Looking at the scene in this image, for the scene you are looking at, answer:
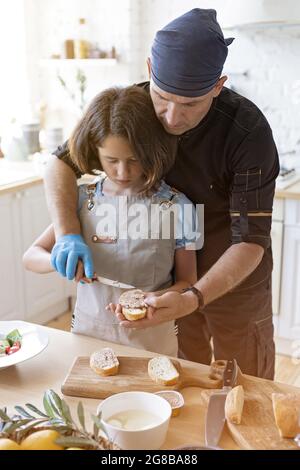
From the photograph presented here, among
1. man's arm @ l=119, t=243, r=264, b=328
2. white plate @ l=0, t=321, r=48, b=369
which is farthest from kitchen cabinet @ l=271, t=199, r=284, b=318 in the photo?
white plate @ l=0, t=321, r=48, b=369

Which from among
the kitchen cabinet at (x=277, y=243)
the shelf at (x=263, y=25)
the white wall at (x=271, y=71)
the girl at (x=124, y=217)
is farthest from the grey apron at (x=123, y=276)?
the white wall at (x=271, y=71)

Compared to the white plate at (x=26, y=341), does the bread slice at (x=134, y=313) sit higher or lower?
higher

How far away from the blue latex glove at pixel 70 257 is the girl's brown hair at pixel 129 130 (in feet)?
0.75

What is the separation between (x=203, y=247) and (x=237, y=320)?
28 centimetres

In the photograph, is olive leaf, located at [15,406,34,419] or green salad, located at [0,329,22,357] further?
green salad, located at [0,329,22,357]

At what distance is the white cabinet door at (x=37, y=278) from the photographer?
9.57 feet

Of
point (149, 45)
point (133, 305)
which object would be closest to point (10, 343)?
point (133, 305)

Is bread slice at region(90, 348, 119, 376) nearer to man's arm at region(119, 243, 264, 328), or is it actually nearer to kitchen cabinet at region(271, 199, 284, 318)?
man's arm at region(119, 243, 264, 328)

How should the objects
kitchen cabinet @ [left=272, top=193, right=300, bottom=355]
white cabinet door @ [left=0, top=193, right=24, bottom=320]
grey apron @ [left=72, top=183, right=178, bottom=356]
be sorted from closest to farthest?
grey apron @ [left=72, top=183, right=178, bottom=356], kitchen cabinet @ [left=272, top=193, right=300, bottom=355], white cabinet door @ [left=0, top=193, right=24, bottom=320]

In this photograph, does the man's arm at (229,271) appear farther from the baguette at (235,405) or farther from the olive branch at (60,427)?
the olive branch at (60,427)

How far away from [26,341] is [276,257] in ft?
5.64

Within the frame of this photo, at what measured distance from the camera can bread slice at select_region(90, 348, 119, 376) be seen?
3.70ft

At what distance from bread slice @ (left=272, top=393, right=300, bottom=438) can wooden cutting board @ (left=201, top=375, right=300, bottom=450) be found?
1cm

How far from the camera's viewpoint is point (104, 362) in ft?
3.79
